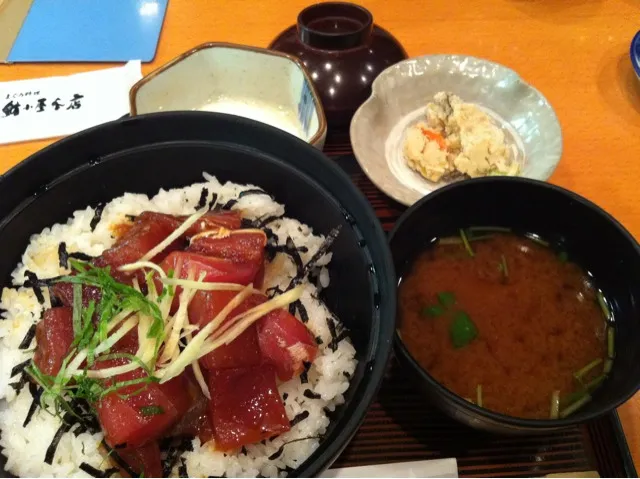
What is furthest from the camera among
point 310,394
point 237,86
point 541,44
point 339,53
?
point 541,44

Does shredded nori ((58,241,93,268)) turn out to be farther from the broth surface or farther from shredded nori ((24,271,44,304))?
the broth surface

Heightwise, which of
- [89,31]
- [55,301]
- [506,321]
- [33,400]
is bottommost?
[506,321]

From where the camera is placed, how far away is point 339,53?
221 cm

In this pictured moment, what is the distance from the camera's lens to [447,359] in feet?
4.75

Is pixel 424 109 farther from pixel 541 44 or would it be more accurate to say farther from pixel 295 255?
pixel 295 255

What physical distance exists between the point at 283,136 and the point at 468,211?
69 cm

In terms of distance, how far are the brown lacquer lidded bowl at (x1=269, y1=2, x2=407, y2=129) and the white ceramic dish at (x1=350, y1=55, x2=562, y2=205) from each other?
0.31 ft

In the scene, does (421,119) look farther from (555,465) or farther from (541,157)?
(555,465)

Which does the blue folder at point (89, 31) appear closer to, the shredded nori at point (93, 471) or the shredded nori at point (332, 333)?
the shredded nori at point (332, 333)

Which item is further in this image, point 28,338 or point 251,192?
point 251,192

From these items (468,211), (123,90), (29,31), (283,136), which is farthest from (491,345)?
(29,31)

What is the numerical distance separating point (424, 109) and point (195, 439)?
1721 millimetres

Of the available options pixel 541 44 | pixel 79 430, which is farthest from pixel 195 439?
pixel 541 44

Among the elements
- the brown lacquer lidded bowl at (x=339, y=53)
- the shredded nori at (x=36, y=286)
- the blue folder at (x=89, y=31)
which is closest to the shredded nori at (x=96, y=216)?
the shredded nori at (x=36, y=286)
